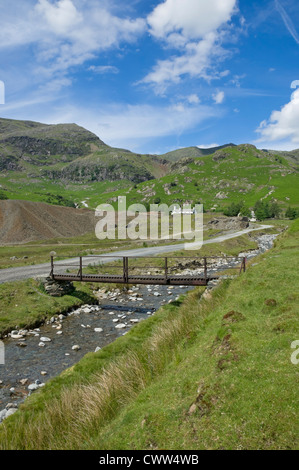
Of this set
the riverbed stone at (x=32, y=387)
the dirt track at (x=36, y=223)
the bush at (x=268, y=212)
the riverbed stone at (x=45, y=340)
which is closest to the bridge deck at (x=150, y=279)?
the riverbed stone at (x=45, y=340)

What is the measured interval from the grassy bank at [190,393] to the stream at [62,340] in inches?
103

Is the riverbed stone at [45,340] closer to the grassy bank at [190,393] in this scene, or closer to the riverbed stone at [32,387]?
the riverbed stone at [32,387]

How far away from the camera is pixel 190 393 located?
812 centimetres

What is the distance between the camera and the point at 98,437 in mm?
8039

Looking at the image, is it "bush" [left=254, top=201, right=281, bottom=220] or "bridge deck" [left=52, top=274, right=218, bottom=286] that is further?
"bush" [left=254, top=201, right=281, bottom=220]

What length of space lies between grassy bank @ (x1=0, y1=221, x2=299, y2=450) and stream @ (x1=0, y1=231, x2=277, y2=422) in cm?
262

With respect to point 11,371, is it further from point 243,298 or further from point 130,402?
point 243,298

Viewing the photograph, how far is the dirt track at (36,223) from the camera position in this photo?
8175 centimetres

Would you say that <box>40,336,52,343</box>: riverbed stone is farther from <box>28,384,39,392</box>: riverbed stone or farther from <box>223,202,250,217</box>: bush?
<box>223,202,250,217</box>: bush

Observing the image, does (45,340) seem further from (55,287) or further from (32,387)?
(55,287)

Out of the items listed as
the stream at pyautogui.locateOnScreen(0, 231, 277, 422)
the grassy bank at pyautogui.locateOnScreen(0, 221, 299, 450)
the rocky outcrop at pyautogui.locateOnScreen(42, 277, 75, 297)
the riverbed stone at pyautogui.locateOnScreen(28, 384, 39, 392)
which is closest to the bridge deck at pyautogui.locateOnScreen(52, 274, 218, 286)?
the rocky outcrop at pyautogui.locateOnScreen(42, 277, 75, 297)

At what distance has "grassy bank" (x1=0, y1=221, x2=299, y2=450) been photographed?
6.58m

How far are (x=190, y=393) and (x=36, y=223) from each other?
91.2 m
